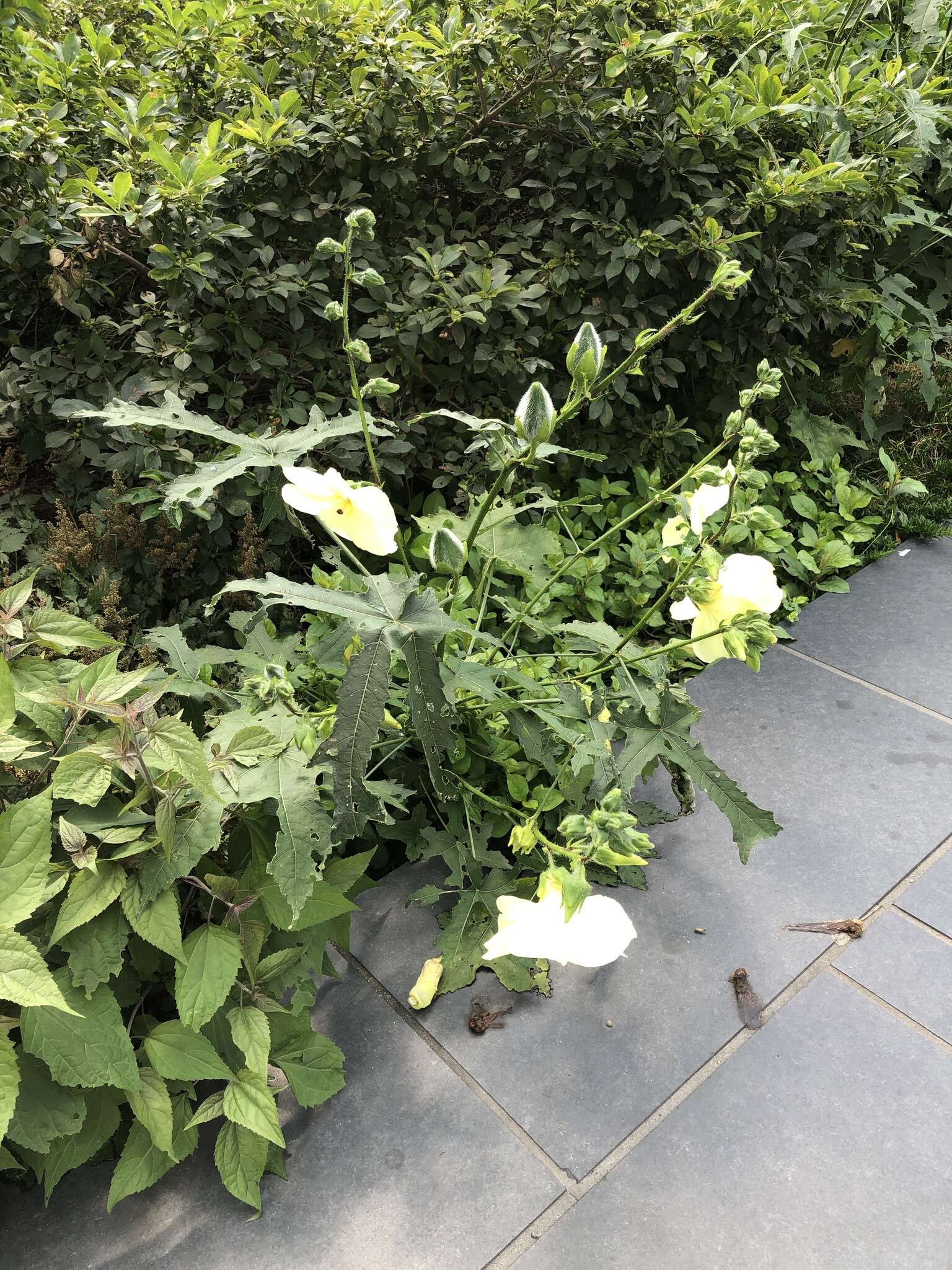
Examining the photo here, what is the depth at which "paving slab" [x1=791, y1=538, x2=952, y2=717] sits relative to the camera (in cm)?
238

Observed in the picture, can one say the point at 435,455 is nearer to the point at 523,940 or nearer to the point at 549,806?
the point at 549,806

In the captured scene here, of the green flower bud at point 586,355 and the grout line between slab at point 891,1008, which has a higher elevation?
the green flower bud at point 586,355

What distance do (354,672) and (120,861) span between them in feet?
1.40

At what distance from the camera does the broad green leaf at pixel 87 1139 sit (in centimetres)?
121

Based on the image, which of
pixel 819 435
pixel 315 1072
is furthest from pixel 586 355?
pixel 819 435

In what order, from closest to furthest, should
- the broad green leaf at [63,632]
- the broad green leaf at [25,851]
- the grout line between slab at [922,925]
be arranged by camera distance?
the broad green leaf at [25,851], the broad green leaf at [63,632], the grout line between slab at [922,925]

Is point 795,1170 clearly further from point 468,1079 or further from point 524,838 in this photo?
point 524,838

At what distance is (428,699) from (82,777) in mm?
487

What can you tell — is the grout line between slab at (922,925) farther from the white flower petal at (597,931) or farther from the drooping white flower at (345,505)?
the drooping white flower at (345,505)

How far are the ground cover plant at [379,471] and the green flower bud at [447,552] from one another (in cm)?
1

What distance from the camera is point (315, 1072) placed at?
139 centimetres

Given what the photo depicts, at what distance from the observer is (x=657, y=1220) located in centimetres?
131

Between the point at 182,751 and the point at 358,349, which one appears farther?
the point at 358,349

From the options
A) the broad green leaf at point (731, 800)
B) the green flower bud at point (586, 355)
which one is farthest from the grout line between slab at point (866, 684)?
the green flower bud at point (586, 355)
